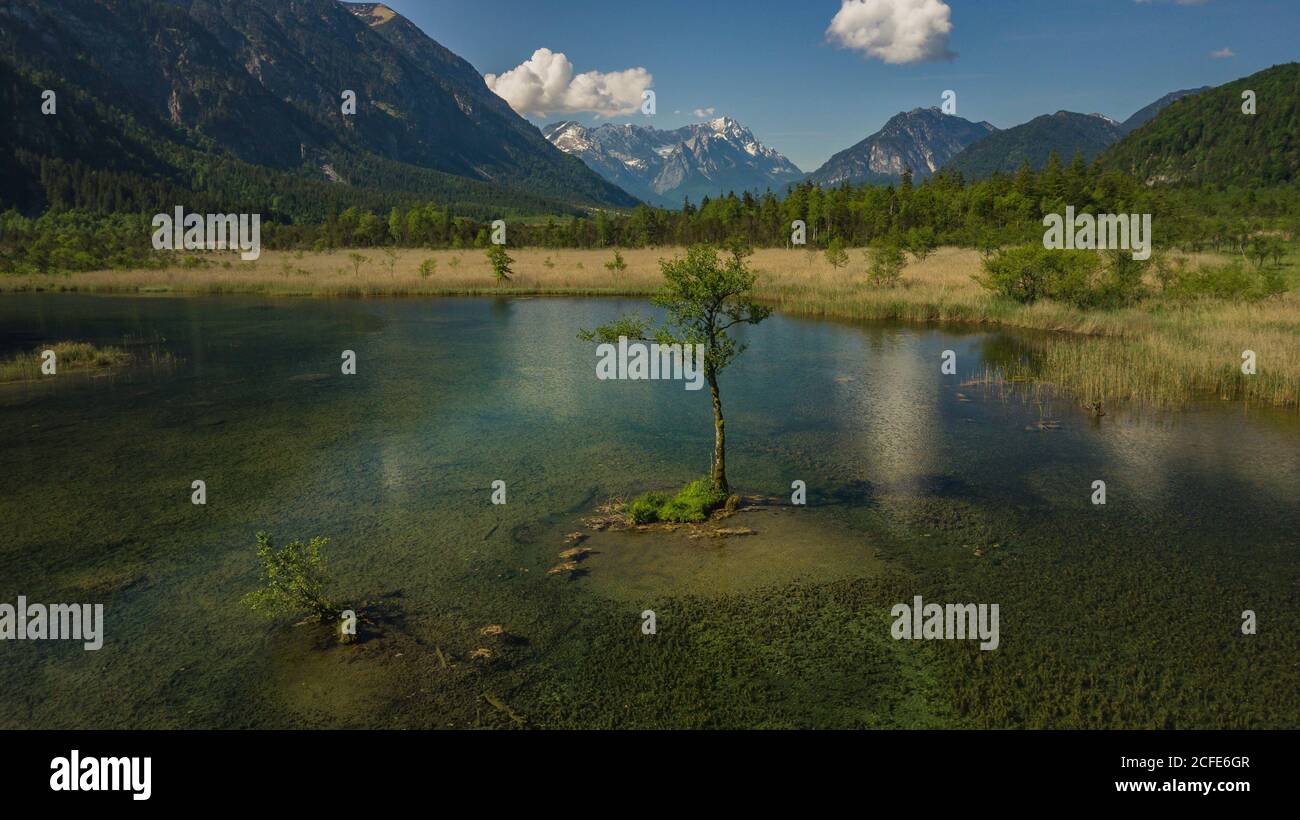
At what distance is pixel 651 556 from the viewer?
13.9 m

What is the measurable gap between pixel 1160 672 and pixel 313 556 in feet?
42.0

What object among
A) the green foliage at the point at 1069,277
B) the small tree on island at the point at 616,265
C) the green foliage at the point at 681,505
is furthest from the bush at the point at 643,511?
the small tree on island at the point at 616,265

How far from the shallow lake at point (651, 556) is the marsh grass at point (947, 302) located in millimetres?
3393

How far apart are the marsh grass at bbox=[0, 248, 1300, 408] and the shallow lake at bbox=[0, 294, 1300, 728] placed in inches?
134

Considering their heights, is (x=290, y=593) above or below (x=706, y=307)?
below

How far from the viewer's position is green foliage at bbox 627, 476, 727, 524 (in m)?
15.4

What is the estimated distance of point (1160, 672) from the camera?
9867 millimetres

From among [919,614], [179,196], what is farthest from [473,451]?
[179,196]

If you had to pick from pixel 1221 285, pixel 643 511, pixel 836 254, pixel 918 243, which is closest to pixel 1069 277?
pixel 1221 285

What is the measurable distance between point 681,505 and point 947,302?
36.0 meters

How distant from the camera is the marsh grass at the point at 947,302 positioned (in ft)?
85.5

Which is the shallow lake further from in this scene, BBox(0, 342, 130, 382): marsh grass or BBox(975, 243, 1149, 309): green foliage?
BBox(975, 243, 1149, 309): green foliage

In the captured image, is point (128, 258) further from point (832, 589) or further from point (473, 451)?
point (832, 589)

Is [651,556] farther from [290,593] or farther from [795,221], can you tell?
[795,221]
